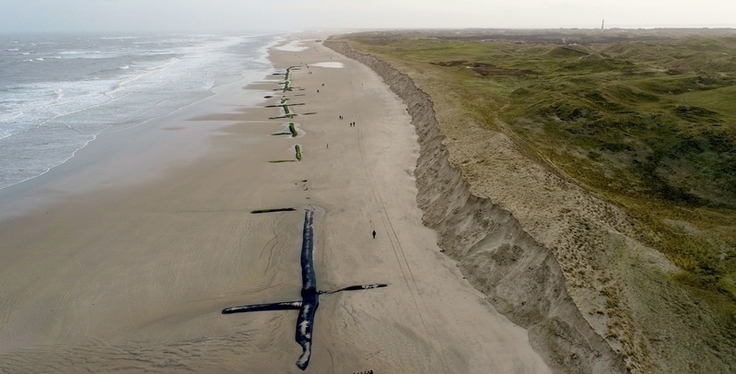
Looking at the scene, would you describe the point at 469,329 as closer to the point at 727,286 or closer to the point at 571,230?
the point at 571,230

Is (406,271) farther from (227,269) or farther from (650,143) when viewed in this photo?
(650,143)

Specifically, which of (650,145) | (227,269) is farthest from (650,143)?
(227,269)

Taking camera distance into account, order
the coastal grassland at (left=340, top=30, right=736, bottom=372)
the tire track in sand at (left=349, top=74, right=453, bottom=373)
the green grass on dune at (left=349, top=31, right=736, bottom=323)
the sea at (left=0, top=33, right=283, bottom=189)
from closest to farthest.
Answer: the tire track in sand at (left=349, top=74, right=453, bottom=373) → the coastal grassland at (left=340, top=30, right=736, bottom=372) → the green grass on dune at (left=349, top=31, right=736, bottom=323) → the sea at (left=0, top=33, right=283, bottom=189)

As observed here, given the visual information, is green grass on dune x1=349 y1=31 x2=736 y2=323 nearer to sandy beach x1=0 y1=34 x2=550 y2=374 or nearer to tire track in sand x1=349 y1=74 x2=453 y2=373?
sandy beach x1=0 y1=34 x2=550 y2=374

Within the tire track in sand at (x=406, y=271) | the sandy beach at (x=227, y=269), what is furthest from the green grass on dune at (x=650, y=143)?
the tire track in sand at (x=406, y=271)

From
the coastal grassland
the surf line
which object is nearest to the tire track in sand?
the surf line
